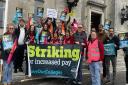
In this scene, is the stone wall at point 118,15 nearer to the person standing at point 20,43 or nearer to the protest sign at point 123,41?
the protest sign at point 123,41

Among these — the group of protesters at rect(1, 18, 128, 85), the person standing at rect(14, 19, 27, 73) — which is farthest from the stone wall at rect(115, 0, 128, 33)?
the person standing at rect(14, 19, 27, 73)

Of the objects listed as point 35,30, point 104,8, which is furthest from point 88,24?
point 35,30

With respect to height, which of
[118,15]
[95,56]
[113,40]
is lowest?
[95,56]

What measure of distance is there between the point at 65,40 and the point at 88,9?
29.2ft

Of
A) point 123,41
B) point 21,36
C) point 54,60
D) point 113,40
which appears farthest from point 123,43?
point 21,36

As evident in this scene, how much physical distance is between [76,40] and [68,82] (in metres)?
1.34

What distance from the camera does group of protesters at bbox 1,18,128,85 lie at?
11.8m

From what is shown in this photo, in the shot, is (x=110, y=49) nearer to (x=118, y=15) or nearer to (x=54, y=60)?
(x=54, y=60)

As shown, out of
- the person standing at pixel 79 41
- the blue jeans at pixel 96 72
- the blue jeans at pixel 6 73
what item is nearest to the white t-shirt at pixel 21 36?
the person standing at pixel 79 41

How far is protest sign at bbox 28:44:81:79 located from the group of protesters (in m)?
0.21

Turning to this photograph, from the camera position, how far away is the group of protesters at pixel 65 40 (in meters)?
11.8

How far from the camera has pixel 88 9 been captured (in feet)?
71.4

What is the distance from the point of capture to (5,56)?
11633mm

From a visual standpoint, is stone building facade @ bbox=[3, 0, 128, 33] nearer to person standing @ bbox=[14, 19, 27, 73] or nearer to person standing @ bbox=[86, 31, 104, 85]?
person standing @ bbox=[14, 19, 27, 73]
